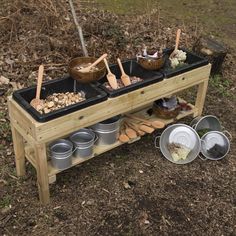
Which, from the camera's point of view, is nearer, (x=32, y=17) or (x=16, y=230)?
(x=16, y=230)

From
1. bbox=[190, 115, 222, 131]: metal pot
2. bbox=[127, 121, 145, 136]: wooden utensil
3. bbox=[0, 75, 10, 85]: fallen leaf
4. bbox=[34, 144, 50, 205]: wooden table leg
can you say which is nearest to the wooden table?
bbox=[34, 144, 50, 205]: wooden table leg

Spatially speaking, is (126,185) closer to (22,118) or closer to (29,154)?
(29,154)

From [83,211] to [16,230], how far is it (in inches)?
22.3

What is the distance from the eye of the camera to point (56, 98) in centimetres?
363

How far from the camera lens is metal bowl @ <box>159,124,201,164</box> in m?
4.16

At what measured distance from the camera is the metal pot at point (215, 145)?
13.9 feet

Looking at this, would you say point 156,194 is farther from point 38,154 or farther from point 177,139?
point 38,154

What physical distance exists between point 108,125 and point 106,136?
119 mm

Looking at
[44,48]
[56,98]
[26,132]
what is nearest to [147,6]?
[44,48]

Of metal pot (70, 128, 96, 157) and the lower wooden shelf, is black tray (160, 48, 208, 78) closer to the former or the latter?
the lower wooden shelf

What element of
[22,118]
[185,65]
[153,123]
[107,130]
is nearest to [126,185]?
[107,130]

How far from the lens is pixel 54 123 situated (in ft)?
10.5

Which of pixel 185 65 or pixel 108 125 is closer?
pixel 108 125

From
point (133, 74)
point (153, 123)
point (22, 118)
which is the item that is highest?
point (22, 118)
